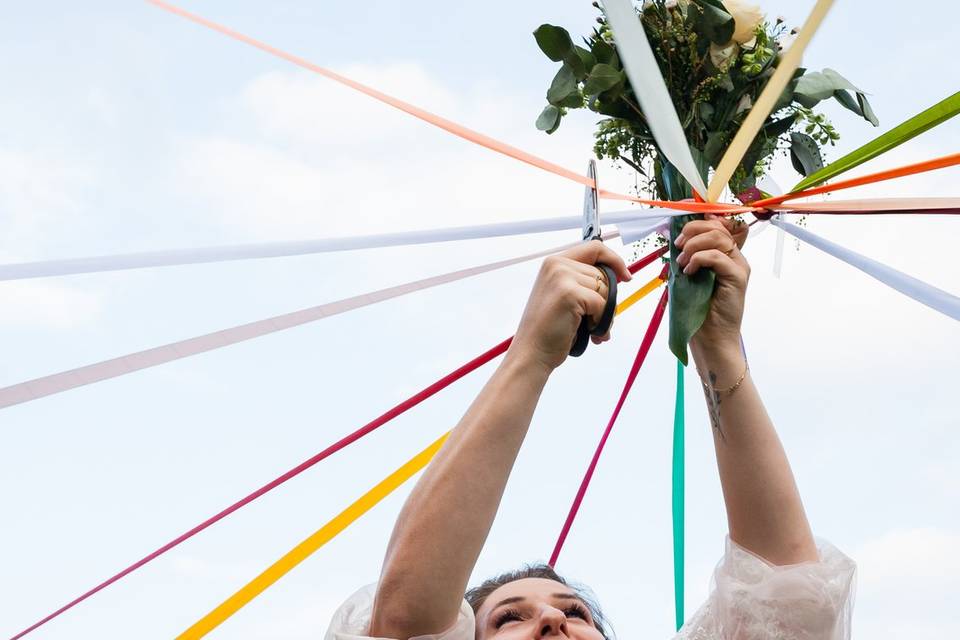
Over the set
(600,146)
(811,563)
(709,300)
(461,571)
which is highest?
(600,146)

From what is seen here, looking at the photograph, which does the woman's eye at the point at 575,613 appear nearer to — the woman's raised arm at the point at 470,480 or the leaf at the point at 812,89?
the woman's raised arm at the point at 470,480

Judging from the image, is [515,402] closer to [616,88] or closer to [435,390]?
[435,390]

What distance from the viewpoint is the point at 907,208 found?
8.88 ft

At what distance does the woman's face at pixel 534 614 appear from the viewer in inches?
115

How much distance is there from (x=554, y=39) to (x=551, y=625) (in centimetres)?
164

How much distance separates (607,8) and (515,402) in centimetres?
97

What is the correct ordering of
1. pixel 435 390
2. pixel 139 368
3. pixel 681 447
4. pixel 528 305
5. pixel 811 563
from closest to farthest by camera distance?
pixel 528 305
pixel 139 368
pixel 811 563
pixel 435 390
pixel 681 447

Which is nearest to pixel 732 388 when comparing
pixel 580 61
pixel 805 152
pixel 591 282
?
pixel 591 282

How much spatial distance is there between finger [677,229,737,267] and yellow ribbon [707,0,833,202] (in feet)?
0.41

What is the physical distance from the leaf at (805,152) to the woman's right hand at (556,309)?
1.01 meters

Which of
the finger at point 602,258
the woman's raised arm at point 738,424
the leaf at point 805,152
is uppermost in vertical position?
the leaf at point 805,152

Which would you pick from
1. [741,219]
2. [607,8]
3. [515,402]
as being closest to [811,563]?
[741,219]

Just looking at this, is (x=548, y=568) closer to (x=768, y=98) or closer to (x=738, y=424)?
(x=738, y=424)

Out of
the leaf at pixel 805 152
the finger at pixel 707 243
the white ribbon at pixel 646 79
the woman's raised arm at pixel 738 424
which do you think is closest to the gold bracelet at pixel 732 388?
the woman's raised arm at pixel 738 424
